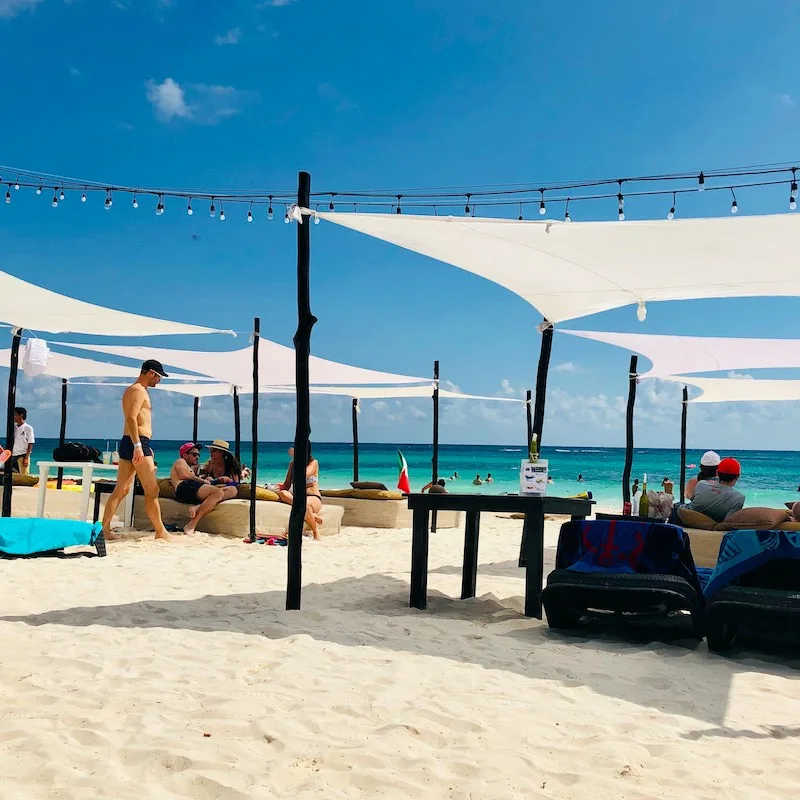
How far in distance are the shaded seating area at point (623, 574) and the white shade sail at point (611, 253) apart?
6.37 feet

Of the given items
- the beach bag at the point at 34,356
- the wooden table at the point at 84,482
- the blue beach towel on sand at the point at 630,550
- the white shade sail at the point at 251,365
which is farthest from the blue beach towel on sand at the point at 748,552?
the white shade sail at the point at 251,365

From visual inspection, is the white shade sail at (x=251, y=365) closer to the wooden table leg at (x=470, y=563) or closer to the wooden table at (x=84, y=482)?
the wooden table at (x=84, y=482)

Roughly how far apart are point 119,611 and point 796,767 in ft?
9.94

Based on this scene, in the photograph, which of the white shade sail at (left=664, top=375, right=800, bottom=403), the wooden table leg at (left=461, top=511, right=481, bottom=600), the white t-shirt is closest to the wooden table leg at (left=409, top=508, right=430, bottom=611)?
the wooden table leg at (left=461, top=511, right=481, bottom=600)

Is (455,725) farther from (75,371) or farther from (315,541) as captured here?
(75,371)

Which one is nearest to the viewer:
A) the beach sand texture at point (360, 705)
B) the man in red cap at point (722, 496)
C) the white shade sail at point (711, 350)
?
the beach sand texture at point (360, 705)

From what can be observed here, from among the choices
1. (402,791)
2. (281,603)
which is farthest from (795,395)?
(402,791)

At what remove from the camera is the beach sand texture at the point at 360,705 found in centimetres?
197

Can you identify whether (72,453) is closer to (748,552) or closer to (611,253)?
(611,253)

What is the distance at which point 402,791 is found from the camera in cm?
191

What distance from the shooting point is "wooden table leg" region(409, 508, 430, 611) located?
13.9 feet

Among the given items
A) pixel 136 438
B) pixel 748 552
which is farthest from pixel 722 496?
pixel 136 438

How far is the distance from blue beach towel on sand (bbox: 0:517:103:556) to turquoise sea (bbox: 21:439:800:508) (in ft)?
62.5

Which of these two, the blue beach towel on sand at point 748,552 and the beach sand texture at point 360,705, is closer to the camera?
the beach sand texture at point 360,705
